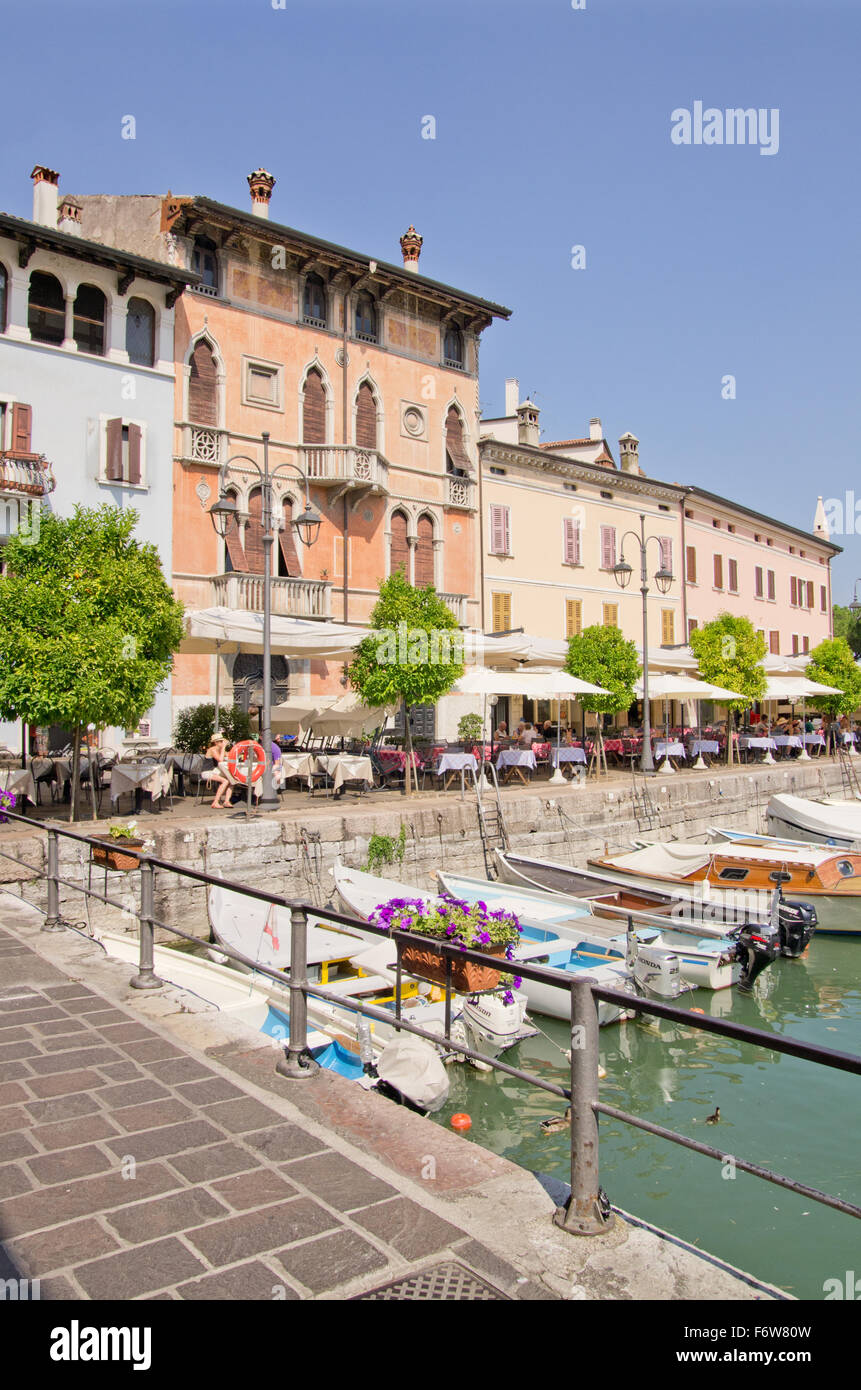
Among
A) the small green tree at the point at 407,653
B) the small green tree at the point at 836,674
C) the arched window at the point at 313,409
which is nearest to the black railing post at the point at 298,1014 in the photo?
the small green tree at the point at 407,653

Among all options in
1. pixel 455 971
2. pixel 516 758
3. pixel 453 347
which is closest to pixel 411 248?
Answer: pixel 453 347

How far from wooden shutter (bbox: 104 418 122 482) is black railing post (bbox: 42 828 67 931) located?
15.2 meters

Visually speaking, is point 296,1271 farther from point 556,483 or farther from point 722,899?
point 556,483

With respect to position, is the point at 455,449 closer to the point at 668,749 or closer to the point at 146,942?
A: the point at 668,749

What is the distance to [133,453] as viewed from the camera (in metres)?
21.7

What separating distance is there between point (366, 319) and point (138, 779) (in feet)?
59.5

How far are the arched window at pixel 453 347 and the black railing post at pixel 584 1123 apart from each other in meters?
28.2

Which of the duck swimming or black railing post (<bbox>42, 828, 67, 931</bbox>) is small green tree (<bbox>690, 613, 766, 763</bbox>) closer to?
the duck swimming

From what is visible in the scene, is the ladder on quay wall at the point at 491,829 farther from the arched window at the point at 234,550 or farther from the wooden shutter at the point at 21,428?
the wooden shutter at the point at 21,428

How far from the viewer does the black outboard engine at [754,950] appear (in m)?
12.4

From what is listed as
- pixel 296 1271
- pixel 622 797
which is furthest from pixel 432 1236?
pixel 622 797

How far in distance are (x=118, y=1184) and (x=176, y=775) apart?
598 inches

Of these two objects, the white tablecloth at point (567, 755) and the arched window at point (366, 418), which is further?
the arched window at point (366, 418)

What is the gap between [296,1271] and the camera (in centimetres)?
285
